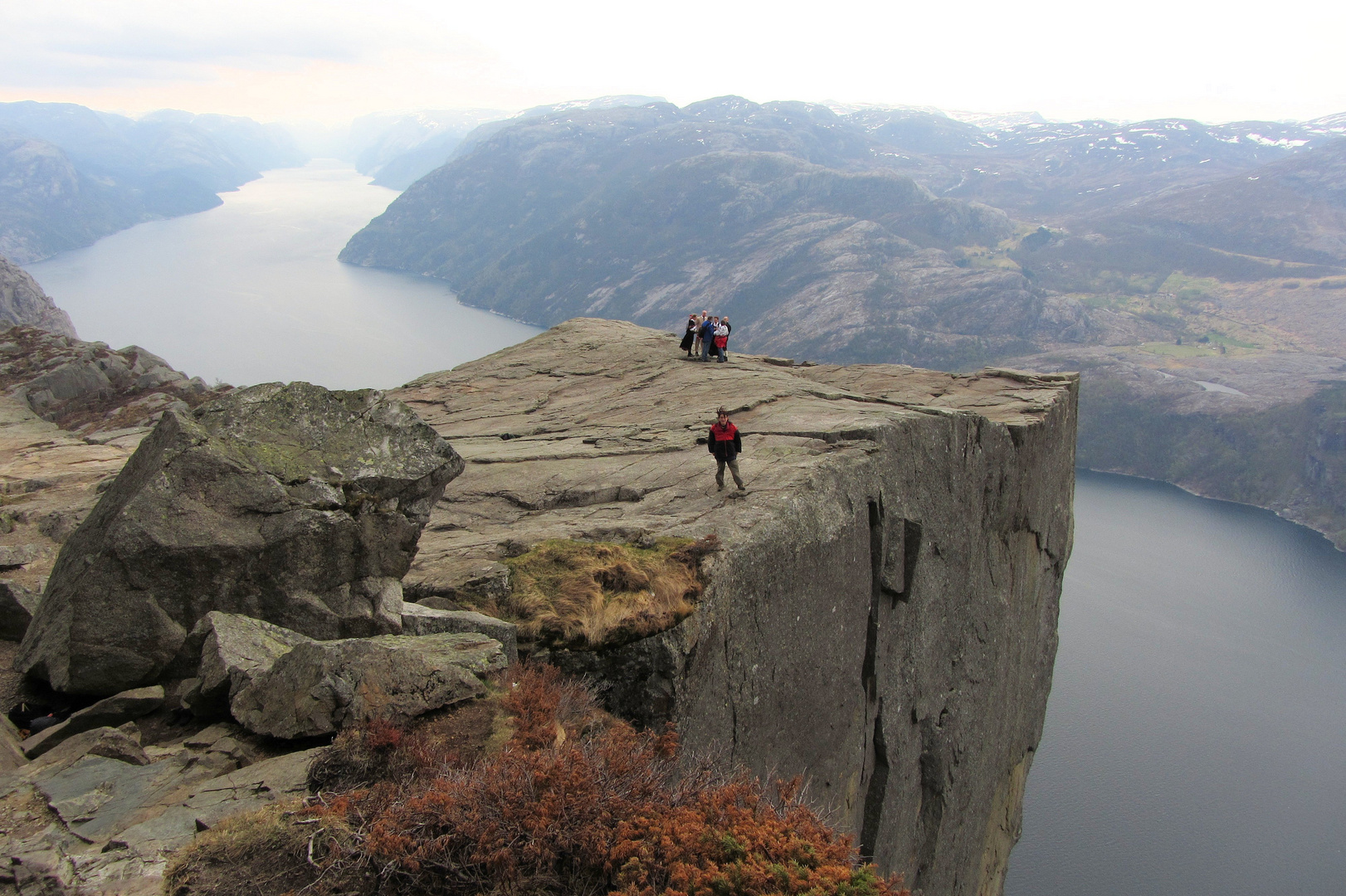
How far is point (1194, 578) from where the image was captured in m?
101

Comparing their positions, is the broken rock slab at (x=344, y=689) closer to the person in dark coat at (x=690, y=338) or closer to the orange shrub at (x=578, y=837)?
the orange shrub at (x=578, y=837)

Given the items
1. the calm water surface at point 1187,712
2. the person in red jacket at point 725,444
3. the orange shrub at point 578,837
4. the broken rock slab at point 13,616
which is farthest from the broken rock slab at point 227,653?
the calm water surface at point 1187,712

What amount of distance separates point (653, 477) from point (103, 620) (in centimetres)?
1061

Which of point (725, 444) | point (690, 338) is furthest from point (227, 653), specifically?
point (690, 338)

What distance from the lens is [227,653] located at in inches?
371

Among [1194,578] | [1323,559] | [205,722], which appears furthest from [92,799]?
[1323,559]

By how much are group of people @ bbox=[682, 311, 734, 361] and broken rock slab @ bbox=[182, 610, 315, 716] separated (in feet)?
70.7

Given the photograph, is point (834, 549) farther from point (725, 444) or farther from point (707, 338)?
point (707, 338)

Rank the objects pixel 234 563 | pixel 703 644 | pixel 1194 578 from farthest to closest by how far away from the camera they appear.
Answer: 1. pixel 1194 578
2. pixel 703 644
3. pixel 234 563

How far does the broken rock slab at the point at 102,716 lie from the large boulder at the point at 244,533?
0.57 meters

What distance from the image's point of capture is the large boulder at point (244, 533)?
33.5ft

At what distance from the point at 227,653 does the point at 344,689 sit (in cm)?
189

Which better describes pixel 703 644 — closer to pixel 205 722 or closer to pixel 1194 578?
pixel 205 722

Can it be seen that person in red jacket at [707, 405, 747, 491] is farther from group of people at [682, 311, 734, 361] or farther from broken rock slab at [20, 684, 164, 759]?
group of people at [682, 311, 734, 361]
